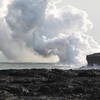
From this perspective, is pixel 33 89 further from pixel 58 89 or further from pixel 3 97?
pixel 3 97

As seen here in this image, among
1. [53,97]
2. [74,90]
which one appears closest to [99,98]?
[53,97]

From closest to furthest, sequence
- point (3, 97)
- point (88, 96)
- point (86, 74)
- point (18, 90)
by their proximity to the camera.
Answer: point (3, 97), point (88, 96), point (18, 90), point (86, 74)

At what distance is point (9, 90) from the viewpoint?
4128cm

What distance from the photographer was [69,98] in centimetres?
3522

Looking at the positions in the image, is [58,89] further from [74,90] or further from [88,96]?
[88,96]

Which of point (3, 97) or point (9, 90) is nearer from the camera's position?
point (3, 97)

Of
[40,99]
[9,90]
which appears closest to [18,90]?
[9,90]

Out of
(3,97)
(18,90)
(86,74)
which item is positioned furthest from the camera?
(86,74)

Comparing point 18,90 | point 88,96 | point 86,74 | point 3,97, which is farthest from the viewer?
point 86,74

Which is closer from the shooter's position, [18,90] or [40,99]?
[40,99]

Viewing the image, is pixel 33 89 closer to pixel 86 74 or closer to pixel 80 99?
pixel 80 99

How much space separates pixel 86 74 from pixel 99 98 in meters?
37.6

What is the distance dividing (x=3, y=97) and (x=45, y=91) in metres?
8.45

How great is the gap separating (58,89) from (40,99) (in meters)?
8.67
